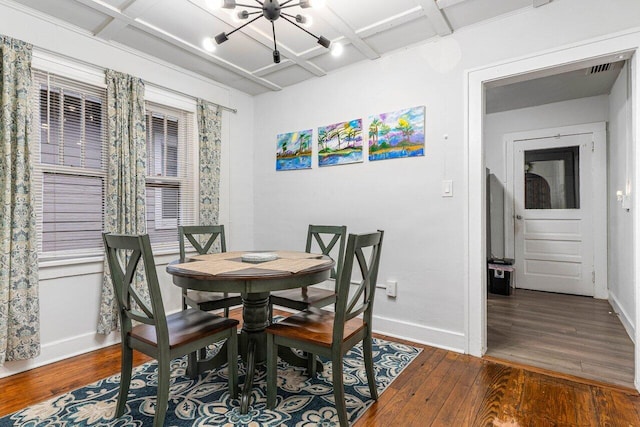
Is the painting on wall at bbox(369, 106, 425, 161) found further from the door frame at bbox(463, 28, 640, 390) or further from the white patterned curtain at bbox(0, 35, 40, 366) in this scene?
the white patterned curtain at bbox(0, 35, 40, 366)

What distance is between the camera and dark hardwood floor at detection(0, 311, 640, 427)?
174 centimetres

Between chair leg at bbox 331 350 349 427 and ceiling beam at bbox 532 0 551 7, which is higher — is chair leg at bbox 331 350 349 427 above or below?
below

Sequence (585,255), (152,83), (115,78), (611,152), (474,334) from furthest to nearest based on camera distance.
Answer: (585,255) → (611,152) → (152,83) → (115,78) → (474,334)

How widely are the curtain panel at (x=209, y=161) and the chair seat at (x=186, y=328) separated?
5.16ft

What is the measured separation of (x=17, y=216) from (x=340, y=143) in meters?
2.58

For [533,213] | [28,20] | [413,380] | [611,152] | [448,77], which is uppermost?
[28,20]

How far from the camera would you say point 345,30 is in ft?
8.46

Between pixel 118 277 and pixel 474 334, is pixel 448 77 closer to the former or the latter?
pixel 474 334

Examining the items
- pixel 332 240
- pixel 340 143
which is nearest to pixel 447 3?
pixel 340 143

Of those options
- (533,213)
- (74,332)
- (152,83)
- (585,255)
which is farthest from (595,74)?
(74,332)

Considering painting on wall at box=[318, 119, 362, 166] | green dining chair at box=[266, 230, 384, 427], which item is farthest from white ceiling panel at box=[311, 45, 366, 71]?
green dining chair at box=[266, 230, 384, 427]

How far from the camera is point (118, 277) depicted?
1.70 m

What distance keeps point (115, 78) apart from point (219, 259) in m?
1.82

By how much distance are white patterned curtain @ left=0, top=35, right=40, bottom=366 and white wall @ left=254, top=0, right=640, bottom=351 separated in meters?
2.26
